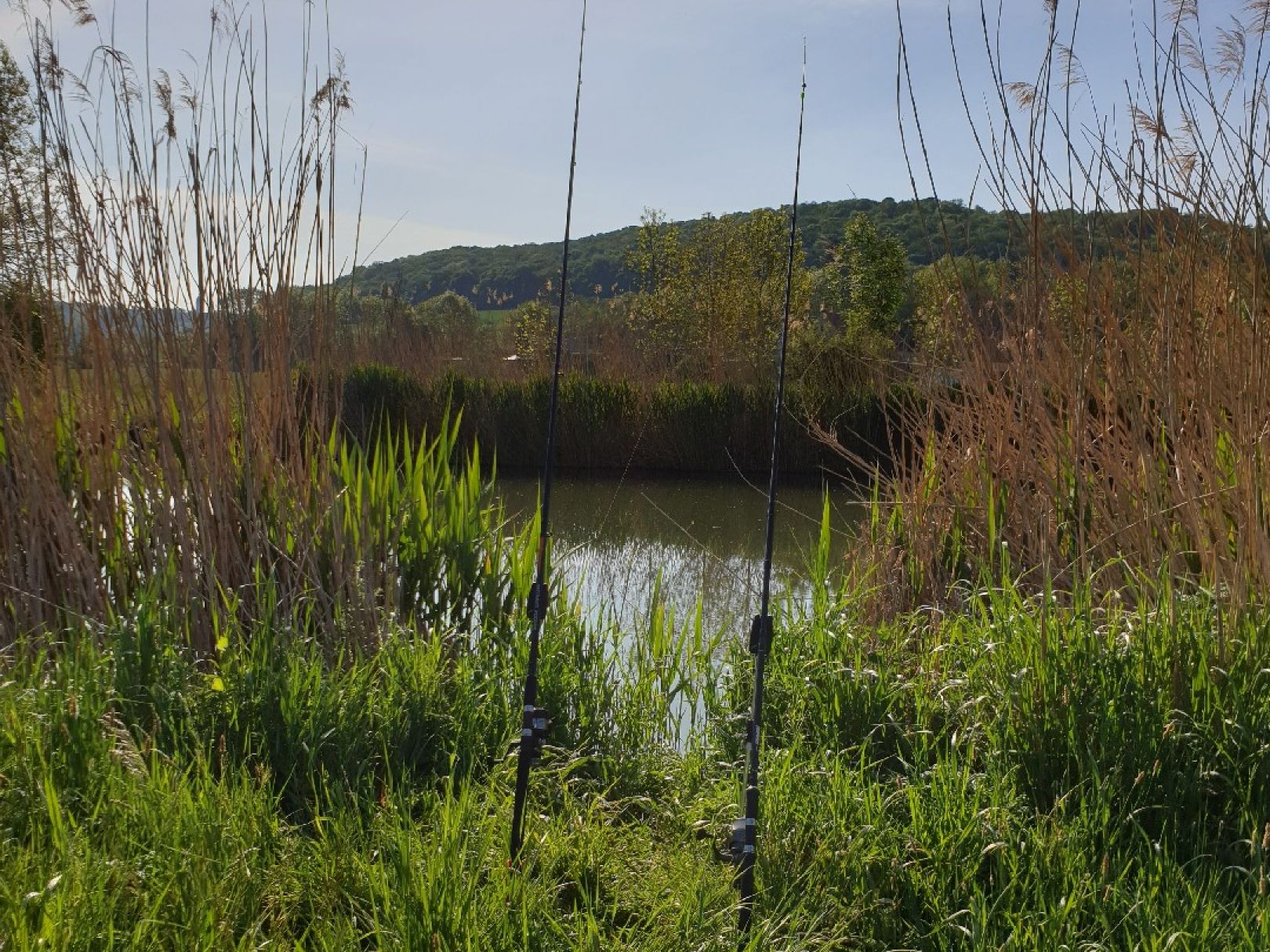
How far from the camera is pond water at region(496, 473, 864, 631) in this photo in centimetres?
506

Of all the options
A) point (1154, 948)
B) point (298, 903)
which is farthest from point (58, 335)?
point (1154, 948)

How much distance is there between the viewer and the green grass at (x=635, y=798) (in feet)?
5.74

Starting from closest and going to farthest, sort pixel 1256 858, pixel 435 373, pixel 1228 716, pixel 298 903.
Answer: pixel 298 903, pixel 1256 858, pixel 1228 716, pixel 435 373

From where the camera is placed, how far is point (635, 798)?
245 cm

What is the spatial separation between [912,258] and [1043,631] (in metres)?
23.9

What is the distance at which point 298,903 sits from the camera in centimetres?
187

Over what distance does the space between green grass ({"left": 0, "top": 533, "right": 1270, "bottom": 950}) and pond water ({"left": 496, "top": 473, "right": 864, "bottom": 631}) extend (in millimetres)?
1067

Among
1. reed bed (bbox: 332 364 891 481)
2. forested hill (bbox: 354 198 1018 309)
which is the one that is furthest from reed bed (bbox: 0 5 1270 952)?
forested hill (bbox: 354 198 1018 309)

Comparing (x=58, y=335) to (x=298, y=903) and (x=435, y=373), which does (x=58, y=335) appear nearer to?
(x=298, y=903)

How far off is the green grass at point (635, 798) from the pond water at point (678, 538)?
3.50 feet

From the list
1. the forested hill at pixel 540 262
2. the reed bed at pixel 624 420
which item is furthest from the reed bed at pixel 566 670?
the forested hill at pixel 540 262

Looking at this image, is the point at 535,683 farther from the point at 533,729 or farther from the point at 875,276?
the point at 875,276

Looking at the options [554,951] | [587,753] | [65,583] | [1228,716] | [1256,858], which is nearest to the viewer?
[554,951]

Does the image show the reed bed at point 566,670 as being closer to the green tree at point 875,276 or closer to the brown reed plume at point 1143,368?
the brown reed plume at point 1143,368
